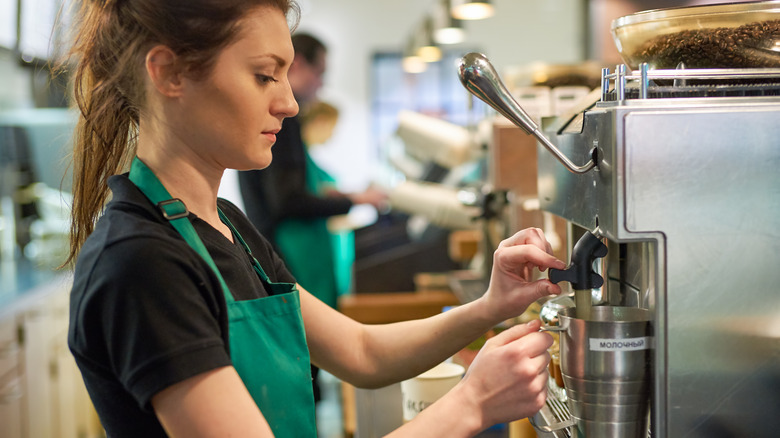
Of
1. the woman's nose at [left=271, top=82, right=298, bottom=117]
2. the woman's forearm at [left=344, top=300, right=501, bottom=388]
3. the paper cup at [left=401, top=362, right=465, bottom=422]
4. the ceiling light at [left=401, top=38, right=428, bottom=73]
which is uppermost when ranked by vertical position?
the ceiling light at [left=401, top=38, right=428, bottom=73]

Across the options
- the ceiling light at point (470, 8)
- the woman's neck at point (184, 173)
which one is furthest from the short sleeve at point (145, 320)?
the ceiling light at point (470, 8)

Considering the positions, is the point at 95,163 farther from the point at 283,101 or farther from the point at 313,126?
the point at 313,126

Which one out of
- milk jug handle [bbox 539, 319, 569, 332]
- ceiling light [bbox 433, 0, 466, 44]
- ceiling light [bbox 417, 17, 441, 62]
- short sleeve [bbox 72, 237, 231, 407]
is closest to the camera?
short sleeve [bbox 72, 237, 231, 407]

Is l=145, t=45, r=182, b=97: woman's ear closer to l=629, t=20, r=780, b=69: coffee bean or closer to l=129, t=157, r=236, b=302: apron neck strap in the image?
l=129, t=157, r=236, b=302: apron neck strap

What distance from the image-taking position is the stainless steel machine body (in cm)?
76

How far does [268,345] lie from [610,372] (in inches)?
14.7

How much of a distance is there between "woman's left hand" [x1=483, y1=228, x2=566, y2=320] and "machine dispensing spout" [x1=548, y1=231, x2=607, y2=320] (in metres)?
0.09

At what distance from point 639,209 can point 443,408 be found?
0.28 metres

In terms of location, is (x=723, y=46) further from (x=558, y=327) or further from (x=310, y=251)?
(x=310, y=251)

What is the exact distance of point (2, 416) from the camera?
8.22ft

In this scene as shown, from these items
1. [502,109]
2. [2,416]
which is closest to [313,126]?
[2,416]

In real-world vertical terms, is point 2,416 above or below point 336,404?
above

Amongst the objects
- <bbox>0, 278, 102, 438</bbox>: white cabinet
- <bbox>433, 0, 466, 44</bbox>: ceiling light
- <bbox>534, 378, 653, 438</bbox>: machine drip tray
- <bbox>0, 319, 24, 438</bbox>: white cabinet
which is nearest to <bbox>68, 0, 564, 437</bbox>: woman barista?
<bbox>534, 378, 653, 438</bbox>: machine drip tray

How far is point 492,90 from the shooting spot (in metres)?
0.83
